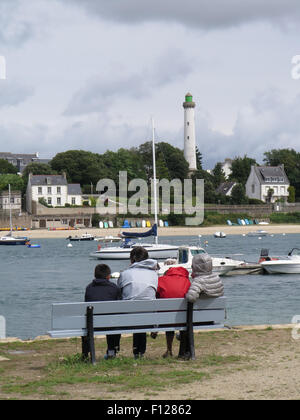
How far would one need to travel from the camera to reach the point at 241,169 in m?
141

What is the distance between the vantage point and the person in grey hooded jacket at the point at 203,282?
10.0 metres

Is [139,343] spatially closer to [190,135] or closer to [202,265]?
[202,265]

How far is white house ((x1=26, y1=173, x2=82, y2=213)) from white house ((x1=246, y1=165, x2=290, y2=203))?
34623 mm

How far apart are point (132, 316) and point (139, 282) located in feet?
1.96

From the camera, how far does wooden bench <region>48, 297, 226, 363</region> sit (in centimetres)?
963

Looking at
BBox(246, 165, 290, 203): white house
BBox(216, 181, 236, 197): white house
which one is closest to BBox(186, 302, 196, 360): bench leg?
BBox(216, 181, 236, 197): white house

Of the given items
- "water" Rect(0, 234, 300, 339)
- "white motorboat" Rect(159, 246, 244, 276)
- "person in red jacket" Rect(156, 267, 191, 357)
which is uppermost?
"person in red jacket" Rect(156, 267, 191, 357)

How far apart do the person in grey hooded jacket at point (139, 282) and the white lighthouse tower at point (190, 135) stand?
12177 centimetres

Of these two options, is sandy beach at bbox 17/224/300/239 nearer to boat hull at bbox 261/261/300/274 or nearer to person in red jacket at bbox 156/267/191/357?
boat hull at bbox 261/261/300/274

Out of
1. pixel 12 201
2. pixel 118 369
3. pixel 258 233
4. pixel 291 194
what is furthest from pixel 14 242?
A: pixel 118 369
